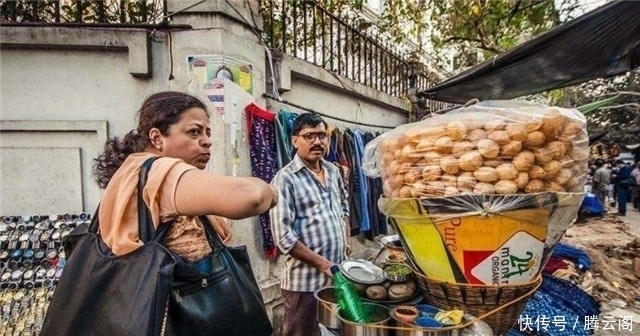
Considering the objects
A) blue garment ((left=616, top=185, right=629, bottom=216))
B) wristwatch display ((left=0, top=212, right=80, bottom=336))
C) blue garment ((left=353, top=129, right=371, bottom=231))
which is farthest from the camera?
blue garment ((left=616, top=185, right=629, bottom=216))

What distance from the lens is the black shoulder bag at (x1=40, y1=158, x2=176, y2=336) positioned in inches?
38.7

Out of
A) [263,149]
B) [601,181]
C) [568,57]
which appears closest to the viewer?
[568,57]

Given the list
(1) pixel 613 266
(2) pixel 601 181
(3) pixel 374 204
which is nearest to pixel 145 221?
(3) pixel 374 204

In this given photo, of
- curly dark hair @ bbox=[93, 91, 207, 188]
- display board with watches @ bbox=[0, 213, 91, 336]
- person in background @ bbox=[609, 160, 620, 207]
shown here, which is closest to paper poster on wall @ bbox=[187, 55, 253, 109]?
display board with watches @ bbox=[0, 213, 91, 336]

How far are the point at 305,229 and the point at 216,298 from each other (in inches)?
46.0

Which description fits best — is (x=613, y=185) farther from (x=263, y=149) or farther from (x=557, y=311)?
(x=263, y=149)

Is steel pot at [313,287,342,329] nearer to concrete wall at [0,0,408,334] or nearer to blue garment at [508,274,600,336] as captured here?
blue garment at [508,274,600,336]

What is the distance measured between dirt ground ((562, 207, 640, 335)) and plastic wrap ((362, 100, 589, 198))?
2.55 meters

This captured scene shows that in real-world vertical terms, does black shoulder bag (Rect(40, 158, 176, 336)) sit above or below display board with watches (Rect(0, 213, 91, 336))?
above

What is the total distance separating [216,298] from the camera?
1149 mm

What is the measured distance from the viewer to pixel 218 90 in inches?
109

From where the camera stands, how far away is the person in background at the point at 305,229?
218cm

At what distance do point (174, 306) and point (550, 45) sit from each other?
118 inches

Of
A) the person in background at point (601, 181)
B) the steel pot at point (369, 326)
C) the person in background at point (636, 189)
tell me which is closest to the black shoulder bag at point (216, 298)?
the steel pot at point (369, 326)
